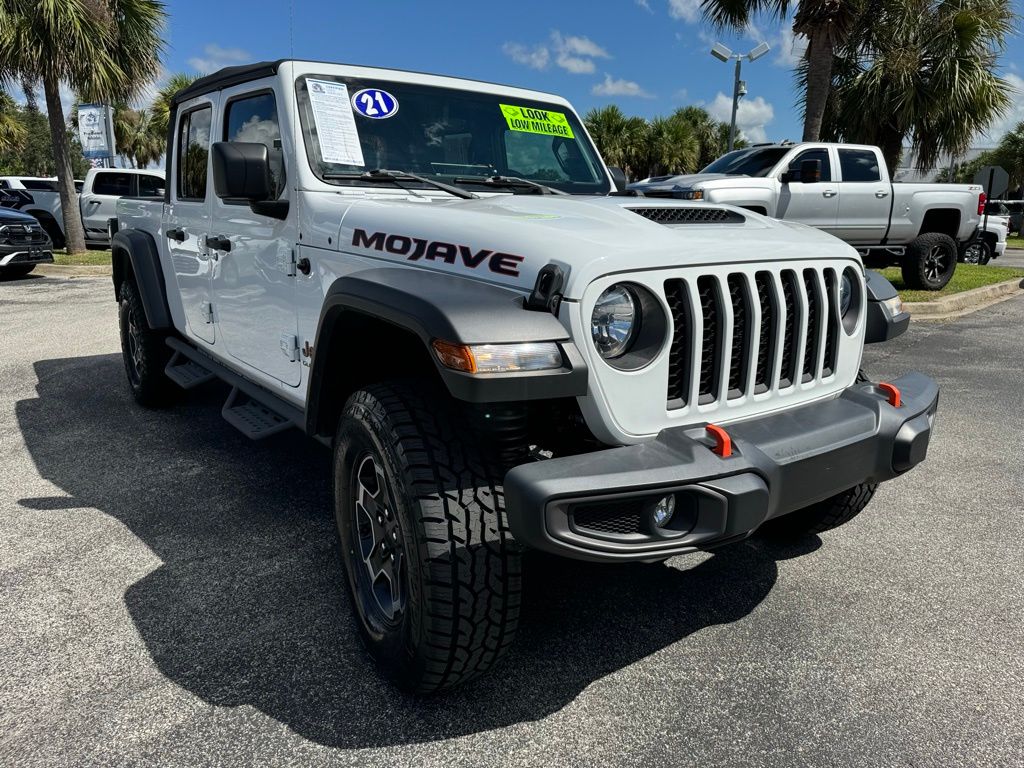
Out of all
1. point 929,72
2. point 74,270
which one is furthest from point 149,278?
point 929,72

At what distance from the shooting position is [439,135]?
3.31 metres

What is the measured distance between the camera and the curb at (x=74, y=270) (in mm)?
13125

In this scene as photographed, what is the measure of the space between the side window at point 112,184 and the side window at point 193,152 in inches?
507

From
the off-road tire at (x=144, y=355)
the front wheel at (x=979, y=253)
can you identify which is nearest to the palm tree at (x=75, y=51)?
the off-road tire at (x=144, y=355)

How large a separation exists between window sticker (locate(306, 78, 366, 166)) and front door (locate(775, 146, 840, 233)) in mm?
8558

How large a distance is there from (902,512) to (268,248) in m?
3.14

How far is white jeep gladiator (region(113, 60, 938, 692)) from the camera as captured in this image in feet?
6.24

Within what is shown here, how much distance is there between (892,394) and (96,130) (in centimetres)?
1732

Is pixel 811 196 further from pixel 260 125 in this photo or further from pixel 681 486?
pixel 681 486

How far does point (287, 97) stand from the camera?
120 inches

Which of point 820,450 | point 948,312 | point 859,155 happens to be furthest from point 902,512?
point 859,155

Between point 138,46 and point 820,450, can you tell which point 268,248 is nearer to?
point 820,450

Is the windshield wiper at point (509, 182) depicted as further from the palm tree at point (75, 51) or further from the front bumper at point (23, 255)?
the palm tree at point (75, 51)

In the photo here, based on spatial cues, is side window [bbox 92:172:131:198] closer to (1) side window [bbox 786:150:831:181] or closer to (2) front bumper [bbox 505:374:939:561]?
(1) side window [bbox 786:150:831:181]
